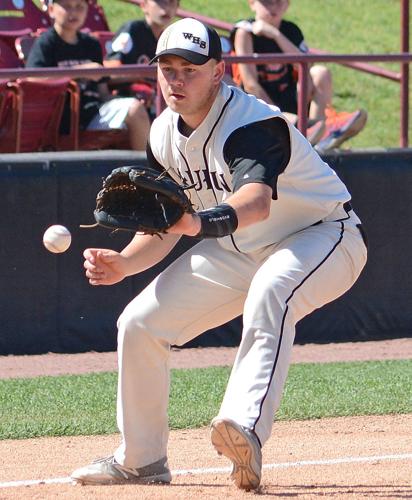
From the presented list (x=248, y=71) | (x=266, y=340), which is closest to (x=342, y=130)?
(x=248, y=71)

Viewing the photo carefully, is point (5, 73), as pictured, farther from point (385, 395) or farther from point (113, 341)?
point (385, 395)

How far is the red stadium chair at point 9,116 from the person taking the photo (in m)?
8.52

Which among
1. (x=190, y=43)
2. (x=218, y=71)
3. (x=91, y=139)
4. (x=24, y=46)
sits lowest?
(x=91, y=139)

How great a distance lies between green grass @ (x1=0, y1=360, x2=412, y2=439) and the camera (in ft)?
21.0

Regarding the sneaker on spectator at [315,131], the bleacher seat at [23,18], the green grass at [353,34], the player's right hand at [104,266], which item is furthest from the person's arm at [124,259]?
the green grass at [353,34]

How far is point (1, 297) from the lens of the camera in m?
8.33

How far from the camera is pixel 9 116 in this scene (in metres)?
8.70

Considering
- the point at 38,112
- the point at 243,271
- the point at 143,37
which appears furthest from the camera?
the point at 143,37

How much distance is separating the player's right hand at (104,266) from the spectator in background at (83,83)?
415cm

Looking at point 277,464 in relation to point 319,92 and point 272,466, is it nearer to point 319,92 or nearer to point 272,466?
point 272,466

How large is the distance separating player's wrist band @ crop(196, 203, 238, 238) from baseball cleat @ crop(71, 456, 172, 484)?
115 centimetres

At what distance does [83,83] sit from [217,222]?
201 inches

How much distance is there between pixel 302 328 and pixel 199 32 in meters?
4.98

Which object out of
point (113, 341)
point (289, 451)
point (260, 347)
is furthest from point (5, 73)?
point (260, 347)
